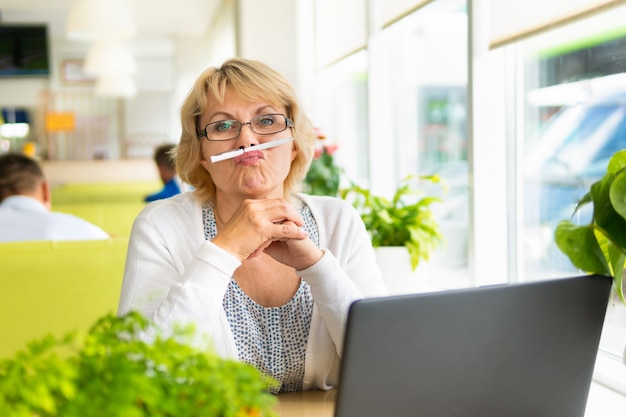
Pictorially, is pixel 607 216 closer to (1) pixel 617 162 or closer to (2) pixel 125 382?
(1) pixel 617 162

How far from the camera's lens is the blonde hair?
156 cm

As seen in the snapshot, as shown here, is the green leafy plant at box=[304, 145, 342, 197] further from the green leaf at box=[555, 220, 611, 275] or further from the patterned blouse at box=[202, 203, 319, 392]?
the green leaf at box=[555, 220, 611, 275]

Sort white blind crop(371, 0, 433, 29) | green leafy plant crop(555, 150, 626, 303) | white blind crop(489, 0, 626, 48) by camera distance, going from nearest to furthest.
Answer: green leafy plant crop(555, 150, 626, 303)
white blind crop(489, 0, 626, 48)
white blind crop(371, 0, 433, 29)

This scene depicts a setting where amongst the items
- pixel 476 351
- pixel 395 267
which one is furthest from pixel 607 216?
pixel 395 267

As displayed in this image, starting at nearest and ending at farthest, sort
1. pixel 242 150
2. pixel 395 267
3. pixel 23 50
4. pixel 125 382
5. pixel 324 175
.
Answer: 1. pixel 125 382
2. pixel 242 150
3. pixel 395 267
4. pixel 324 175
5. pixel 23 50

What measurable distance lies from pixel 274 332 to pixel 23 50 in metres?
9.29

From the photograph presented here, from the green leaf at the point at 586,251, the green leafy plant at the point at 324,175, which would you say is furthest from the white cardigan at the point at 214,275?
the green leafy plant at the point at 324,175

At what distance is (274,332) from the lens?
4.92ft

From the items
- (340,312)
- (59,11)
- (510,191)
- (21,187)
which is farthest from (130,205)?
(59,11)

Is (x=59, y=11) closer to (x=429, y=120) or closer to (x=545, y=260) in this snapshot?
(x=429, y=120)

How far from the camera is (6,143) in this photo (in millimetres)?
11797

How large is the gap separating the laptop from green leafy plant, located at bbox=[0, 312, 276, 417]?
0.86ft

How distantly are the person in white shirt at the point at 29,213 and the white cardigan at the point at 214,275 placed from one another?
1.35 meters

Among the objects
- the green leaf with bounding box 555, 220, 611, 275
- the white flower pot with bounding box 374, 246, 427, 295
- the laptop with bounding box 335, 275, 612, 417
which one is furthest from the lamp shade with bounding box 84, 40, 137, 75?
the laptop with bounding box 335, 275, 612, 417
